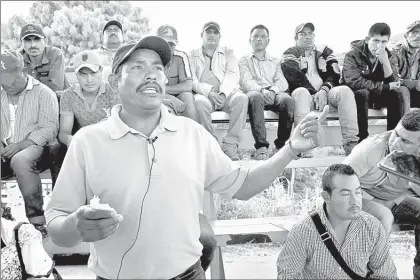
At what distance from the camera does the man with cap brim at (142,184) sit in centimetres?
116

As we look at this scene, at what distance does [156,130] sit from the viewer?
1.23 m

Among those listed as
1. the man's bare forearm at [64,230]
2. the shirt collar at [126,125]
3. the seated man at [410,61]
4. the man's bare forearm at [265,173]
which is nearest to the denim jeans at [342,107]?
the seated man at [410,61]

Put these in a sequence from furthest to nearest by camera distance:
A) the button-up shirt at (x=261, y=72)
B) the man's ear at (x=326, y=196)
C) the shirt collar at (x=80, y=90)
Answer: the button-up shirt at (x=261, y=72), the shirt collar at (x=80, y=90), the man's ear at (x=326, y=196)

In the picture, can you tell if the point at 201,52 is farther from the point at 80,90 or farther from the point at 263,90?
the point at 80,90

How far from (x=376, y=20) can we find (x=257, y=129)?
1.14 meters

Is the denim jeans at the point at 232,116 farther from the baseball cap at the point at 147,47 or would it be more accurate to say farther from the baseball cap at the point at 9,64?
the baseball cap at the point at 147,47

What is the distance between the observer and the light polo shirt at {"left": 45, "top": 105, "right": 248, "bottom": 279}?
3.80 feet

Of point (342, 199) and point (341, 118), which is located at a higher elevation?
point (341, 118)

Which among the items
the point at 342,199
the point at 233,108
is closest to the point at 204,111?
the point at 233,108

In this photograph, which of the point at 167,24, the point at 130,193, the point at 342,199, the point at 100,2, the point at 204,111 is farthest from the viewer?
the point at 100,2

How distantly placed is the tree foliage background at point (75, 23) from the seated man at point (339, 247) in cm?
370

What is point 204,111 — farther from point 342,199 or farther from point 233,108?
point 342,199

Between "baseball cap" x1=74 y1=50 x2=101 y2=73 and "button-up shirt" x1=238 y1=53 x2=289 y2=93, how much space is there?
3.85 ft

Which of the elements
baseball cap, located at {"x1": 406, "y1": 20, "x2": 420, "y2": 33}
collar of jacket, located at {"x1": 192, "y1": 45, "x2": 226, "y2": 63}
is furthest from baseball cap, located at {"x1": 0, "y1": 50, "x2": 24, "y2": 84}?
baseball cap, located at {"x1": 406, "y1": 20, "x2": 420, "y2": 33}
